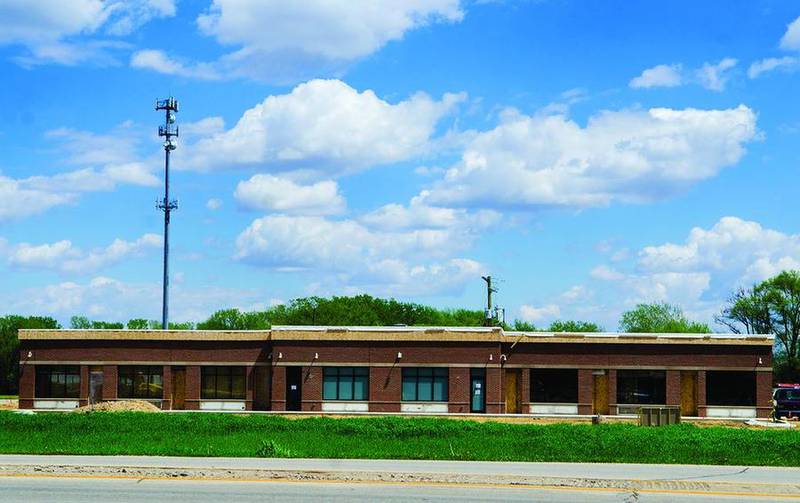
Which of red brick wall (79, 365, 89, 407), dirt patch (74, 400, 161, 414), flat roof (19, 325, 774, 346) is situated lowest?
dirt patch (74, 400, 161, 414)

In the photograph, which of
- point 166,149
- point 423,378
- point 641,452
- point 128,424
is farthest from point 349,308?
point 641,452

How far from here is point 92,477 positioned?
20.7m

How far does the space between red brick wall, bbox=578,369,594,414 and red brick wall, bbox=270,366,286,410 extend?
15.6m

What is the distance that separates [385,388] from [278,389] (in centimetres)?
568

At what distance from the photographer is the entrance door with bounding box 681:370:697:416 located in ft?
169

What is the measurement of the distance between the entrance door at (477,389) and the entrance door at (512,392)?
1621 mm

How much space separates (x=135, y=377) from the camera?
52.9m

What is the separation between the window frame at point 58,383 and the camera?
53.0m

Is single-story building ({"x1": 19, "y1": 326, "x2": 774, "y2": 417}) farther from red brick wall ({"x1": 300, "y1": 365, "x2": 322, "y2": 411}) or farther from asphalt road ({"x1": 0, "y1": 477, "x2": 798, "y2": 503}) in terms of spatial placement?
asphalt road ({"x1": 0, "y1": 477, "x2": 798, "y2": 503})

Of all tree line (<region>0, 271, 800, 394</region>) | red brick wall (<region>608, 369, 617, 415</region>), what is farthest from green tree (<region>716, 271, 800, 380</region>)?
red brick wall (<region>608, 369, 617, 415</region>)

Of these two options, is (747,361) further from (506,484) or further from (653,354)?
(506,484)

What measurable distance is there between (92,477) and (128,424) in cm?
1549

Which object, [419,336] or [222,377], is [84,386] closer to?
[222,377]

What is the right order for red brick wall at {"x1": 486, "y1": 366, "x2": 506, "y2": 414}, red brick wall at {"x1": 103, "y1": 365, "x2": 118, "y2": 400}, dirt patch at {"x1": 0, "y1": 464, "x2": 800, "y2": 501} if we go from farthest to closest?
red brick wall at {"x1": 103, "y1": 365, "x2": 118, "y2": 400} < red brick wall at {"x1": 486, "y1": 366, "x2": 506, "y2": 414} < dirt patch at {"x1": 0, "y1": 464, "x2": 800, "y2": 501}
